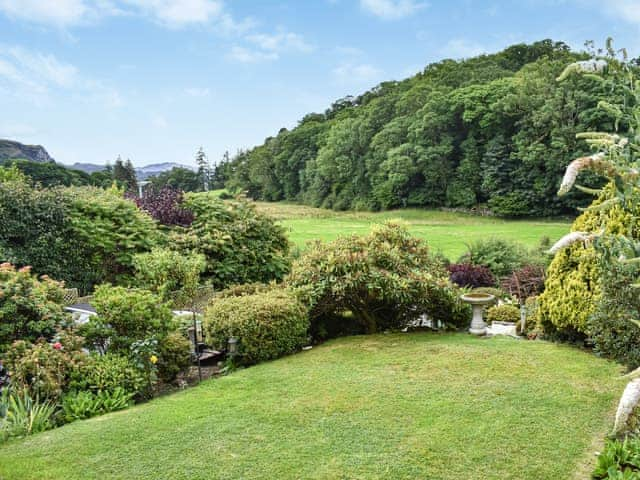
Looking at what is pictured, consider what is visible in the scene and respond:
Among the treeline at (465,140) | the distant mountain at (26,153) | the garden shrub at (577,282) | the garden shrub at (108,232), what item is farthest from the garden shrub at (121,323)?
the distant mountain at (26,153)

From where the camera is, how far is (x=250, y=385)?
220 inches

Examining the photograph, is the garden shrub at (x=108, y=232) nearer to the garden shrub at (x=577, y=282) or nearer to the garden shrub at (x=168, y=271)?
the garden shrub at (x=168, y=271)

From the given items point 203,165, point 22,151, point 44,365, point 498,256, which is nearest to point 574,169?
point 44,365

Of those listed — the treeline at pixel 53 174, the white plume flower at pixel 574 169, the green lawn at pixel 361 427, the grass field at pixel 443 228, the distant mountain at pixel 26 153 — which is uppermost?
the distant mountain at pixel 26 153

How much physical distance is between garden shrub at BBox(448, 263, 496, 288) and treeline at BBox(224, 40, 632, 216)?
72.3 feet

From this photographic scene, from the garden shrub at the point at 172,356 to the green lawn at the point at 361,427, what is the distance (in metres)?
0.79

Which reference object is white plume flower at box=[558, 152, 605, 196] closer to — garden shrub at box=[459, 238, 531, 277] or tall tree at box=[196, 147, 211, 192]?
garden shrub at box=[459, 238, 531, 277]

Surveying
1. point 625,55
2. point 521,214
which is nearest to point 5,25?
point 625,55

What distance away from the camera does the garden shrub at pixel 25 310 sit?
5.60 m

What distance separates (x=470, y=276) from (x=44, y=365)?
30.6 feet

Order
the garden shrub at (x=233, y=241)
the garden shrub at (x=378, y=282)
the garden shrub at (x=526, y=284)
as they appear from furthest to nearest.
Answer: the garden shrub at (x=233, y=241) < the garden shrub at (x=526, y=284) < the garden shrub at (x=378, y=282)

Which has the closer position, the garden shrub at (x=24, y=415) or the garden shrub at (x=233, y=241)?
the garden shrub at (x=24, y=415)

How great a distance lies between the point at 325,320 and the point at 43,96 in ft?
29.6

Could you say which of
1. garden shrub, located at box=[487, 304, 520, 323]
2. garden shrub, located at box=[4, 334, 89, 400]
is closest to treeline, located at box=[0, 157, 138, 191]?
garden shrub, located at box=[487, 304, 520, 323]
